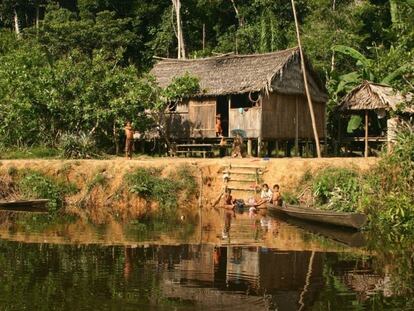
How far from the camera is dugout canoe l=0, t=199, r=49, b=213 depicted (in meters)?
19.5

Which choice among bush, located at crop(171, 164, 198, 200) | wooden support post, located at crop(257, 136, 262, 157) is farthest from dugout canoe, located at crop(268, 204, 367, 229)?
wooden support post, located at crop(257, 136, 262, 157)

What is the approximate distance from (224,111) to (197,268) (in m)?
15.3

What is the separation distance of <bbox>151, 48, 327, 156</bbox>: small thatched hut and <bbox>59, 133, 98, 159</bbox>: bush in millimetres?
3687

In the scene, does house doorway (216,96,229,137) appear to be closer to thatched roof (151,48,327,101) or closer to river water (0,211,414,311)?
thatched roof (151,48,327,101)

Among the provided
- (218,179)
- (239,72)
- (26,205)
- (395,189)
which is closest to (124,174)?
A: (218,179)

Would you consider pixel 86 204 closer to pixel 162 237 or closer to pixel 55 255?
pixel 162 237

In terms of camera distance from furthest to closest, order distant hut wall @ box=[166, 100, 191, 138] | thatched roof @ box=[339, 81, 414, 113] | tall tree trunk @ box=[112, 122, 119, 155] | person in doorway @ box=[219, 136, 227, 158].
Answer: distant hut wall @ box=[166, 100, 191, 138] → tall tree trunk @ box=[112, 122, 119, 155] → person in doorway @ box=[219, 136, 227, 158] → thatched roof @ box=[339, 81, 414, 113]

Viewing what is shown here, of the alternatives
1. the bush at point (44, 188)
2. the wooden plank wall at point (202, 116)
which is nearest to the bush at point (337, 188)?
the wooden plank wall at point (202, 116)

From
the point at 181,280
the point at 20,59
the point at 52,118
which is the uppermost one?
the point at 20,59

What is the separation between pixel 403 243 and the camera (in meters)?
14.0

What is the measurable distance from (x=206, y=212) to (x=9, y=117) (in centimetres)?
879

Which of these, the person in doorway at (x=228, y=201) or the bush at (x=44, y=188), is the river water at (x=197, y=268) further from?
the bush at (x=44, y=188)

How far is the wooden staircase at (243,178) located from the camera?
20.0 m

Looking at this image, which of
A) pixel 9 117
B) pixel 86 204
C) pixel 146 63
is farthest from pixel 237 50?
pixel 86 204
